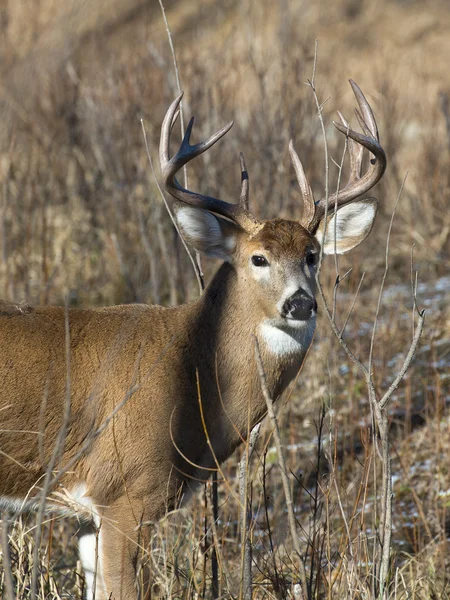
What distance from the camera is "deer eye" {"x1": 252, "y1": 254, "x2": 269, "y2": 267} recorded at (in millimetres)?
4627

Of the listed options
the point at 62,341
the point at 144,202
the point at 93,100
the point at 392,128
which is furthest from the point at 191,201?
the point at 392,128

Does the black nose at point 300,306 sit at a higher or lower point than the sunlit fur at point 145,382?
higher

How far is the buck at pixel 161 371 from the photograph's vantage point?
14.0 ft

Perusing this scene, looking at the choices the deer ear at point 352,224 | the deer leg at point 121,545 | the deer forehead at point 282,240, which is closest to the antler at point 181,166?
the deer forehead at point 282,240

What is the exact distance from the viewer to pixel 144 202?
10031 millimetres

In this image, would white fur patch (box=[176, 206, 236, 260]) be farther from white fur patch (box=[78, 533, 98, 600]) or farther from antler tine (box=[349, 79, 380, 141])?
white fur patch (box=[78, 533, 98, 600])

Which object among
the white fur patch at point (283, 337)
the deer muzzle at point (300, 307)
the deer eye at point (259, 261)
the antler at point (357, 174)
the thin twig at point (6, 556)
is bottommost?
the thin twig at point (6, 556)

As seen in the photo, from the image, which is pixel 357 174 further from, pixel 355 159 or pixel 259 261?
pixel 259 261

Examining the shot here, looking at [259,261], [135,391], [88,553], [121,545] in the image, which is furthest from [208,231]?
[88,553]

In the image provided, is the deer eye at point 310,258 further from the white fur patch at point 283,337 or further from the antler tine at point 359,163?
the white fur patch at point 283,337

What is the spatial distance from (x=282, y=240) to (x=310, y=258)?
7.5 inches

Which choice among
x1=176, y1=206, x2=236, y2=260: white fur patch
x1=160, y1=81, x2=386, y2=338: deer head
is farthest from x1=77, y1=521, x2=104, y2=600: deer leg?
x1=176, y1=206, x2=236, y2=260: white fur patch

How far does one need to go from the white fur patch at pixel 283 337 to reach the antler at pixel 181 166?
0.54 m

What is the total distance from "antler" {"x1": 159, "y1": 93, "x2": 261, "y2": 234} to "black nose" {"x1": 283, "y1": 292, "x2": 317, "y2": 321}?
58 cm
